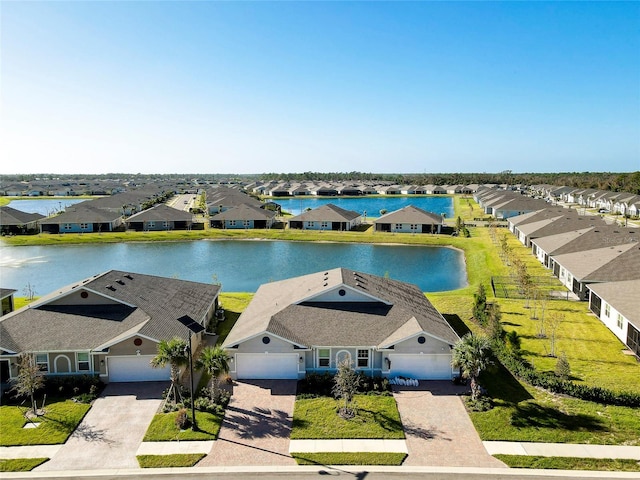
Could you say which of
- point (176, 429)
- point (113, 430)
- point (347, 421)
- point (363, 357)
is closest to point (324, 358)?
point (363, 357)

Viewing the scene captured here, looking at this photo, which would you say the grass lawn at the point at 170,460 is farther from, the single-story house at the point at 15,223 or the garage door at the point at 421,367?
the single-story house at the point at 15,223

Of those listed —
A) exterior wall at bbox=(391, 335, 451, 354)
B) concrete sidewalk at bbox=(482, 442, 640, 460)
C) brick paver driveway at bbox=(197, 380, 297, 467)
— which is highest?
exterior wall at bbox=(391, 335, 451, 354)

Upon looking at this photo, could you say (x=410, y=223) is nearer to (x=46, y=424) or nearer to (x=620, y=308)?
(x=620, y=308)

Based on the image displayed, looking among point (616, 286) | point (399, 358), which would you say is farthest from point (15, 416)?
point (616, 286)

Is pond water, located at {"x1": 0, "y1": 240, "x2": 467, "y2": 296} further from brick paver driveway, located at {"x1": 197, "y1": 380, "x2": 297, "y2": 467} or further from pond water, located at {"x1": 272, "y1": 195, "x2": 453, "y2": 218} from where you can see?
pond water, located at {"x1": 272, "y1": 195, "x2": 453, "y2": 218}

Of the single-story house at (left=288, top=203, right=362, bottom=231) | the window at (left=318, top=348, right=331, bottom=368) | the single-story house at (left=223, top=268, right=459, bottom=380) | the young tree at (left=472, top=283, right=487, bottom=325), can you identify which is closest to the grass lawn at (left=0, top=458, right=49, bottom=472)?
the single-story house at (left=223, top=268, right=459, bottom=380)

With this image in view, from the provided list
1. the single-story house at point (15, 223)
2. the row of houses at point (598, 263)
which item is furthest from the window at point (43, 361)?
the single-story house at point (15, 223)
